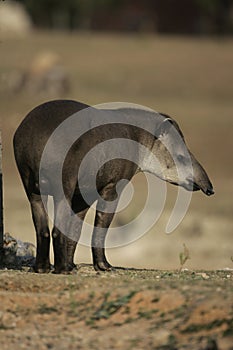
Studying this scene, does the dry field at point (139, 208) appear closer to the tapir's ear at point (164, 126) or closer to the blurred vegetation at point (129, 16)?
the tapir's ear at point (164, 126)

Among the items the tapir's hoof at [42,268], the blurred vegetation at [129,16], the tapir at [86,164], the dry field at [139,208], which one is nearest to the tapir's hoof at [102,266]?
the tapir at [86,164]

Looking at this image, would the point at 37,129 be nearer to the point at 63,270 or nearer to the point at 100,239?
the point at 63,270

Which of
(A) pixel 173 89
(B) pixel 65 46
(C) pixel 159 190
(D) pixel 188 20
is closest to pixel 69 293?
(C) pixel 159 190

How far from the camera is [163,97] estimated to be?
3559cm

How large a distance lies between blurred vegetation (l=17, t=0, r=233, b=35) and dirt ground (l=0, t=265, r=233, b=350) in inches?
2035

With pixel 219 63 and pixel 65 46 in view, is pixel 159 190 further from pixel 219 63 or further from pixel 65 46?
pixel 65 46

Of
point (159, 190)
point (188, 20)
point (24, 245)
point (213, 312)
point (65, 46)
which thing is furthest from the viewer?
point (188, 20)

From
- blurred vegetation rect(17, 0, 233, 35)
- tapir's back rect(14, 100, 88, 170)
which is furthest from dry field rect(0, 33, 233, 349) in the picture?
blurred vegetation rect(17, 0, 233, 35)

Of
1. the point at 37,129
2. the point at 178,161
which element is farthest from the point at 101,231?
the point at 37,129

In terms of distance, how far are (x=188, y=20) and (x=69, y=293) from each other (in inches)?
2172

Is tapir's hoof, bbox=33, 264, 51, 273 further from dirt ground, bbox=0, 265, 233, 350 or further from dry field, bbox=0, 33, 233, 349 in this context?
dirt ground, bbox=0, 265, 233, 350

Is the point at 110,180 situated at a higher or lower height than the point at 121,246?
higher

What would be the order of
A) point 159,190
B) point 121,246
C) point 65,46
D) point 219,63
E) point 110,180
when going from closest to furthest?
point 110,180 → point 121,246 → point 159,190 → point 219,63 → point 65,46

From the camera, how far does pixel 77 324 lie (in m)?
7.34
